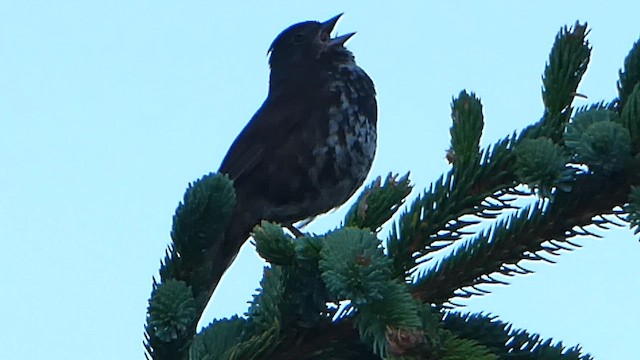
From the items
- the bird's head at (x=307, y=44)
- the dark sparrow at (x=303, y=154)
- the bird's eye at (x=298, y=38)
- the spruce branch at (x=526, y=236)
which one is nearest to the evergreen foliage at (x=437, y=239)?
the spruce branch at (x=526, y=236)

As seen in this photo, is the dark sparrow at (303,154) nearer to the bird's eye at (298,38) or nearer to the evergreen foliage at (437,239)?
the bird's eye at (298,38)

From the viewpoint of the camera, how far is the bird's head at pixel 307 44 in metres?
5.63

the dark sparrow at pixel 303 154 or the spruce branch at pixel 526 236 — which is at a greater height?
the dark sparrow at pixel 303 154

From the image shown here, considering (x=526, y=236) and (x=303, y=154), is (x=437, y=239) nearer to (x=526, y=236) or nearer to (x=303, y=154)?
(x=526, y=236)

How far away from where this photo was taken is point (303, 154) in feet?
15.4

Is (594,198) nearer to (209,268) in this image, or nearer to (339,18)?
(209,268)

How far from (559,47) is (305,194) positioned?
8.60 feet

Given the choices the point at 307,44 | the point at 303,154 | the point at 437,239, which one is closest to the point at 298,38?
the point at 307,44

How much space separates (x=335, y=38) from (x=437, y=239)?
3.83 metres

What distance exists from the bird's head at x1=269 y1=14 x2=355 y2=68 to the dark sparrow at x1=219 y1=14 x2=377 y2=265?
447mm

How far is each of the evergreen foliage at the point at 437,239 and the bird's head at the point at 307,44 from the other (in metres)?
3.59

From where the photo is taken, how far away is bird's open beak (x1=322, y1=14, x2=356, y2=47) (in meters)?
5.64

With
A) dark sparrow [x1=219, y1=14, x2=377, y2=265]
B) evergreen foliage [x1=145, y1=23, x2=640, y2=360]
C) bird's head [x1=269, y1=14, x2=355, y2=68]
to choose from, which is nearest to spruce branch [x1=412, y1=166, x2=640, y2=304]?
evergreen foliage [x1=145, y1=23, x2=640, y2=360]

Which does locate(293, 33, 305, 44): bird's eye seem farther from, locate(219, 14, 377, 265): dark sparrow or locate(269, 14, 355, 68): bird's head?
locate(219, 14, 377, 265): dark sparrow
